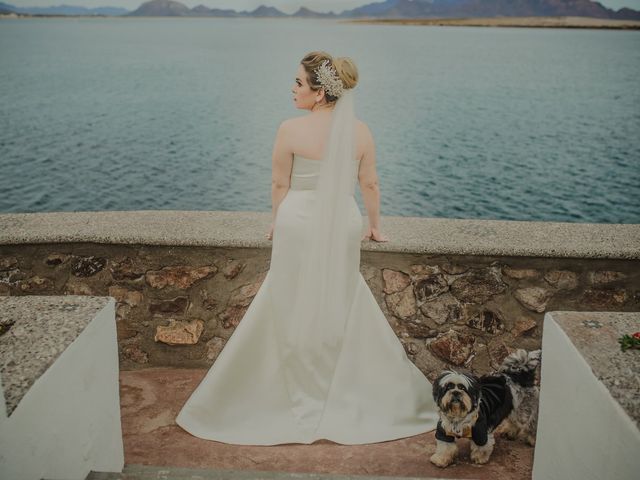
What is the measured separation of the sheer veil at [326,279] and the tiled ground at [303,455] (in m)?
0.26

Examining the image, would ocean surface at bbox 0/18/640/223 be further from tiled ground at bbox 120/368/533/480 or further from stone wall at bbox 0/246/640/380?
tiled ground at bbox 120/368/533/480

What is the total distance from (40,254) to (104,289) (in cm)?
39

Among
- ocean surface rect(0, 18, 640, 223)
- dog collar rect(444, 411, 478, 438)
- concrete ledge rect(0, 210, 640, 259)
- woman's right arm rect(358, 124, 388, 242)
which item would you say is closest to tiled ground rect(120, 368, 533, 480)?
dog collar rect(444, 411, 478, 438)

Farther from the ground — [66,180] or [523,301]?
[523,301]

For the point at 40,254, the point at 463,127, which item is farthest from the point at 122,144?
the point at 40,254

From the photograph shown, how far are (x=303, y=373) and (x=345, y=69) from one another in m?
1.58

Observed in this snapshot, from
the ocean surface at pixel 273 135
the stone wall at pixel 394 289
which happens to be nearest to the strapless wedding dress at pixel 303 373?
the stone wall at pixel 394 289

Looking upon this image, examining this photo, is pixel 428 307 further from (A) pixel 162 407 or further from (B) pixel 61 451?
(B) pixel 61 451

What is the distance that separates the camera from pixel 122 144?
16969 millimetres

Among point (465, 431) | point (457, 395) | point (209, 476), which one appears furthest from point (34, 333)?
point (465, 431)

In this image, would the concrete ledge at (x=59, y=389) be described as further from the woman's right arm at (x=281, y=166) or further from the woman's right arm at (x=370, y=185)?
the woman's right arm at (x=370, y=185)

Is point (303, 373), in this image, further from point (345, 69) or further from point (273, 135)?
point (273, 135)

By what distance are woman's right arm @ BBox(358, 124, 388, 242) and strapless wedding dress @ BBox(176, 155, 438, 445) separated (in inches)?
5.0

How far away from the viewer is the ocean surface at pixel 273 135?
41.3 feet
